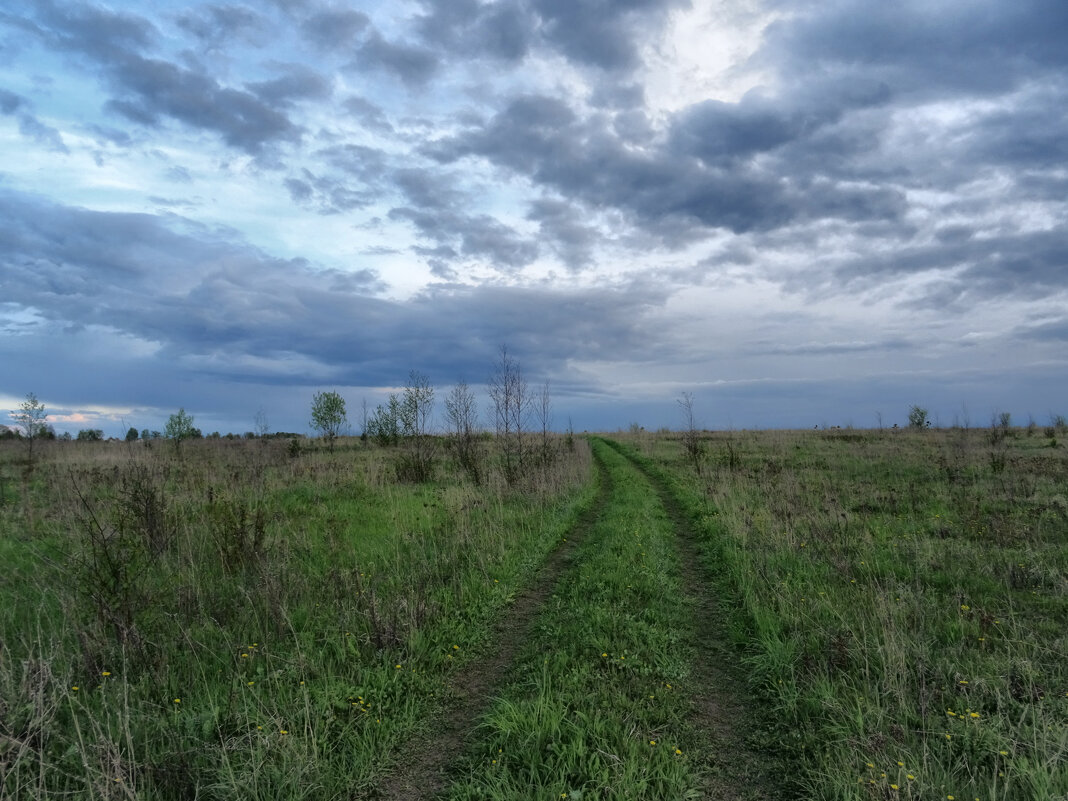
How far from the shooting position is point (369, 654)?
599cm

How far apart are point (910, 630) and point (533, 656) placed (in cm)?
436

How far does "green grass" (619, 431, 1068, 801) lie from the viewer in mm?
4078

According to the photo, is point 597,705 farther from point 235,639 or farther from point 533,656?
point 235,639

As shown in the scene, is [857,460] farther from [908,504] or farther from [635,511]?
[635,511]

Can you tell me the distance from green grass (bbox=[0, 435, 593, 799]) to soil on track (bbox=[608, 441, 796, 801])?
255cm

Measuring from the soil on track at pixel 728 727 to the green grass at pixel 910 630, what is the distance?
0.23 metres

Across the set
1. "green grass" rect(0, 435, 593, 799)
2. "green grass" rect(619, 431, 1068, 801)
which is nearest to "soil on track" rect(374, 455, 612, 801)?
"green grass" rect(0, 435, 593, 799)

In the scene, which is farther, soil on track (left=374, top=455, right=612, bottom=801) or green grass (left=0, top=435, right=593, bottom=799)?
soil on track (left=374, top=455, right=612, bottom=801)

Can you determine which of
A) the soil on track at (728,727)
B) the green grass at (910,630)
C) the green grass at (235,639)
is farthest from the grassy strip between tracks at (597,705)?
the green grass at (910,630)

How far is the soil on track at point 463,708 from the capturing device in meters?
4.25

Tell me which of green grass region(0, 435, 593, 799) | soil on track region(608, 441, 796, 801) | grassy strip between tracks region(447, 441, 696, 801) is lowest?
soil on track region(608, 441, 796, 801)

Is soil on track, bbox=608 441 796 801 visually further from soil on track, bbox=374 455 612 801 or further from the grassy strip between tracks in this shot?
soil on track, bbox=374 455 612 801

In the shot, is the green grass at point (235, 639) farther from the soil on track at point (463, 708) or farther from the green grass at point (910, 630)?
the green grass at point (910, 630)

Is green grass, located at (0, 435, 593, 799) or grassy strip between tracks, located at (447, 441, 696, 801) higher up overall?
green grass, located at (0, 435, 593, 799)
